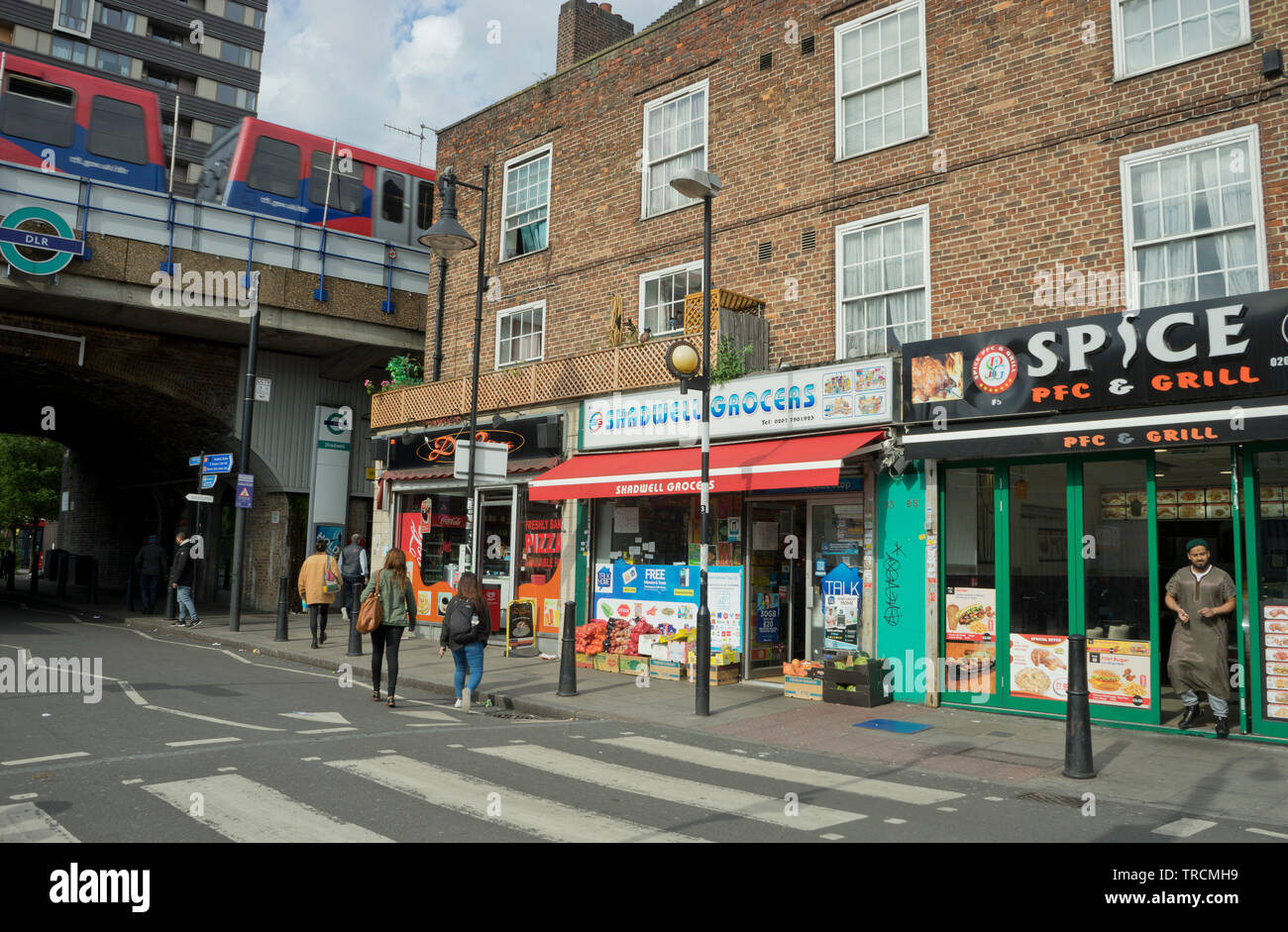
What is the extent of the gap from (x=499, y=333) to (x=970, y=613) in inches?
448

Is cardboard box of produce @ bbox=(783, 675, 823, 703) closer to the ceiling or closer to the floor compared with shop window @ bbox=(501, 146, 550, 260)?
closer to the floor

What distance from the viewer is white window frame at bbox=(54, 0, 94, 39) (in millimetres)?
51656

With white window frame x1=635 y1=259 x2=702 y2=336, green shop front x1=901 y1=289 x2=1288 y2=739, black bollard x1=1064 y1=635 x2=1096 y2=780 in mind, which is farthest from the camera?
white window frame x1=635 y1=259 x2=702 y2=336

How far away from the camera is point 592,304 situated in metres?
16.8

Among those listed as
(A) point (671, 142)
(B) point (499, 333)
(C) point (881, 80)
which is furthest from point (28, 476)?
(C) point (881, 80)

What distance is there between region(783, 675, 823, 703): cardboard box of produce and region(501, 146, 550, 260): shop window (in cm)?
1015

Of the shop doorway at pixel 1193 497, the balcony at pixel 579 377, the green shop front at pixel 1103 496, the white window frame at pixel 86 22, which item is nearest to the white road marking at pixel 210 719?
the green shop front at pixel 1103 496

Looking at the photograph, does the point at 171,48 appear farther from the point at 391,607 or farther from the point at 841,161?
the point at 391,607

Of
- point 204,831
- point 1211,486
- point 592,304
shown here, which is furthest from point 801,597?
point 204,831

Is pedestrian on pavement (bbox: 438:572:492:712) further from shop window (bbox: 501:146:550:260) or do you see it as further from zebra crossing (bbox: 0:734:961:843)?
shop window (bbox: 501:146:550:260)

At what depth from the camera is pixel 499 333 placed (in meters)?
18.9

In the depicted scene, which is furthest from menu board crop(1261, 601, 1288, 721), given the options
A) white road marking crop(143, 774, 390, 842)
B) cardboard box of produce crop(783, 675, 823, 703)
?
white road marking crop(143, 774, 390, 842)

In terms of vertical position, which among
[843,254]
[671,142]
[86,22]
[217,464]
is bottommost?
[217,464]

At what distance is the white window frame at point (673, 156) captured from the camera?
15211 mm
